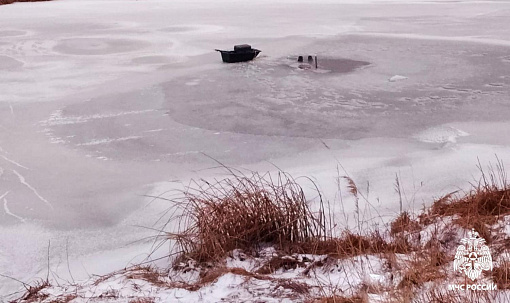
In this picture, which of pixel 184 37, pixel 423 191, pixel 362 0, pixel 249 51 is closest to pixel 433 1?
pixel 362 0

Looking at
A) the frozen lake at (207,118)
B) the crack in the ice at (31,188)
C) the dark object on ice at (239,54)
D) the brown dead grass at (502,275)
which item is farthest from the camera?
the dark object on ice at (239,54)

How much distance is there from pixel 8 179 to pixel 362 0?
11.9 m

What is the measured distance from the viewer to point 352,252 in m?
2.48

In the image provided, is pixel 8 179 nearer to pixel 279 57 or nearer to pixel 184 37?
pixel 279 57

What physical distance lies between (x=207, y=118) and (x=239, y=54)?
2347 mm

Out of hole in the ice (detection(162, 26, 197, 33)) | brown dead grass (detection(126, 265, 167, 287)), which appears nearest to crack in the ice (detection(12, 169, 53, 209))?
brown dead grass (detection(126, 265, 167, 287))

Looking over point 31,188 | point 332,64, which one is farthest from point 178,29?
point 31,188

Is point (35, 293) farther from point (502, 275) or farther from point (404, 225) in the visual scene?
point (502, 275)

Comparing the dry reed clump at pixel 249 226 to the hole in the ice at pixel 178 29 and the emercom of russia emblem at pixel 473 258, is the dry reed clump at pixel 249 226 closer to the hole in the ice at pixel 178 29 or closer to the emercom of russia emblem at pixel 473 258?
the emercom of russia emblem at pixel 473 258

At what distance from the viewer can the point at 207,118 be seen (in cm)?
516

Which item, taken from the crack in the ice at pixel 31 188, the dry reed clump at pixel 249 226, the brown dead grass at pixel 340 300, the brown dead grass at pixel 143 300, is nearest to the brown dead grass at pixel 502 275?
the brown dead grass at pixel 340 300

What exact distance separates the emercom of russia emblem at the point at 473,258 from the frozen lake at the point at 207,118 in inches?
36.4

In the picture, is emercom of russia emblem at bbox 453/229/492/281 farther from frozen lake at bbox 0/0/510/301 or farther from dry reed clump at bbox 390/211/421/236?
frozen lake at bbox 0/0/510/301

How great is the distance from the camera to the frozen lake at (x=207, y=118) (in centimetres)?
342
